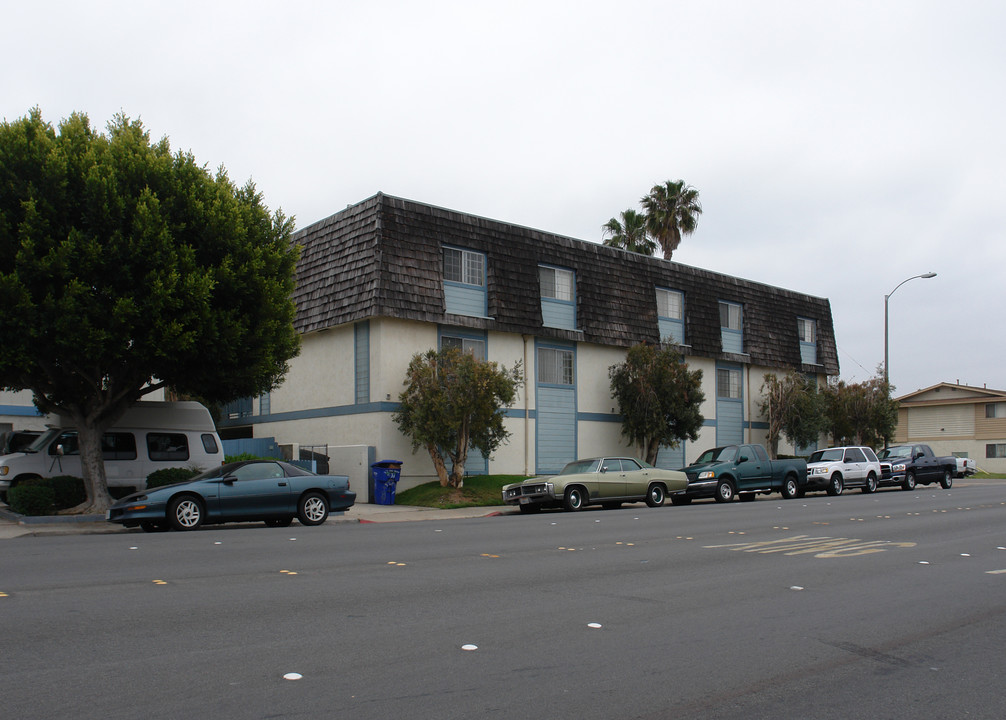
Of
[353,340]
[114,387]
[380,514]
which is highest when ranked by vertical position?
[353,340]

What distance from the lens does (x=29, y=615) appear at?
311 inches

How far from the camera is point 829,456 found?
3108cm

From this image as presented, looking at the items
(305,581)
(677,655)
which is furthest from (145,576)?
(677,655)

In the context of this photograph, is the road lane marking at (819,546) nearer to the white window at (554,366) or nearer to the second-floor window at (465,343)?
the second-floor window at (465,343)

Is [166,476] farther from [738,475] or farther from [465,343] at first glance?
[738,475]

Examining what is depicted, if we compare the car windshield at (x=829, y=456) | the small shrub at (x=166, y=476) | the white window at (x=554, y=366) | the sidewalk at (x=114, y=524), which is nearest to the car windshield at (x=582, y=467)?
the sidewalk at (x=114, y=524)

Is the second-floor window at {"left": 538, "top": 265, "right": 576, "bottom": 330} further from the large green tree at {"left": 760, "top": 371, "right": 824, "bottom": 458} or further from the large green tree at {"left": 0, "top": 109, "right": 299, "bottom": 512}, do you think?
the large green tree at {"left": 0, "top": 109, "right": 299, "bottom": 512}

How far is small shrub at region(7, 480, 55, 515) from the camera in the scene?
18.4 m

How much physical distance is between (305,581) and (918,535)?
10.5 metres

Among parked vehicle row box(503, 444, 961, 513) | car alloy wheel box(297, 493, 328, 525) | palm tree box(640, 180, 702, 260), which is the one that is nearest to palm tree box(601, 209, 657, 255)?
palm tree box(640, 180, 702, 260)

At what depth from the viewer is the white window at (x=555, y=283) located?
29.9 meters

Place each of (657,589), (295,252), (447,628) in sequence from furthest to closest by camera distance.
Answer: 1. (295,252)
2. (657,589)
3. (447,628)

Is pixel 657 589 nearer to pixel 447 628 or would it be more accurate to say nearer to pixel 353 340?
pixel 447 628

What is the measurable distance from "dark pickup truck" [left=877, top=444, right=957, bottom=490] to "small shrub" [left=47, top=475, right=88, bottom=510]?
25.9 metres
